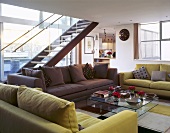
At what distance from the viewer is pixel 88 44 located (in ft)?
29.7

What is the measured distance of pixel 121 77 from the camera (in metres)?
5.52

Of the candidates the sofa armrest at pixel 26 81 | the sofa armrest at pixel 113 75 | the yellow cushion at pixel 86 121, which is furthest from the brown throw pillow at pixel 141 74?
the yellow cushion at pixel 86 121

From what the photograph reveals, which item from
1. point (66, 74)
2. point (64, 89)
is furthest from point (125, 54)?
point (64, 89)

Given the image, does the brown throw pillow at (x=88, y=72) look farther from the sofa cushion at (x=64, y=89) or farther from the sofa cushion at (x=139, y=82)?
the sofa cushion at (x=139, y=82)

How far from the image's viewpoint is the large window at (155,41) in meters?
6.78

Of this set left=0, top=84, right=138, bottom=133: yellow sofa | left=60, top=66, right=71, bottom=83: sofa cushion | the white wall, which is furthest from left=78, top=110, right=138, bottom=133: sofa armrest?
the white wall

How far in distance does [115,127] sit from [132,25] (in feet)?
21.1

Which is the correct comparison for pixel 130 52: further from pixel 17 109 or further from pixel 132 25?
pixel 17 109

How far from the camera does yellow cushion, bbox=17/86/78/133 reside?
1.45 meters

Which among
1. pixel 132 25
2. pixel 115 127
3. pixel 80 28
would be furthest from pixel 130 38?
pixel 115 127

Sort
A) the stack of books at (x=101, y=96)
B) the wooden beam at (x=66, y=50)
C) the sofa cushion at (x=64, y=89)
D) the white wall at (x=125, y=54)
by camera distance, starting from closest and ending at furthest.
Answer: the stack of books at (x=101, y=96) < the sofa cushion at (x=64, y=89) < the wooden beam at (x=66, y=50) < the white wall at (x=125, y=54)

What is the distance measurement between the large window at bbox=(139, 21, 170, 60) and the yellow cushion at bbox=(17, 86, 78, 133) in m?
6.18

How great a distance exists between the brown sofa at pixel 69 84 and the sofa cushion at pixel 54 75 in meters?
0.07

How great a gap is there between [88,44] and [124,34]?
6.91 feet
